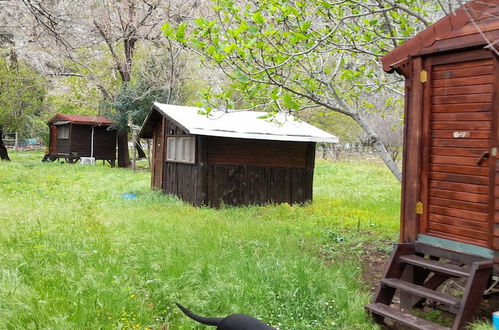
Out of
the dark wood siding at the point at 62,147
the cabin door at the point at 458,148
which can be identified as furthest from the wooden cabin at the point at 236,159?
the dark wood siding at the point at 62,147

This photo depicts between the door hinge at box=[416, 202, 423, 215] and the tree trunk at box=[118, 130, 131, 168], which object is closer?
the door hinge at box=[416, 202, 423, 215]

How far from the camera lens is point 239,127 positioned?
1445 centimetres

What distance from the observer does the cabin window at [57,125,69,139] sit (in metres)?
32.7

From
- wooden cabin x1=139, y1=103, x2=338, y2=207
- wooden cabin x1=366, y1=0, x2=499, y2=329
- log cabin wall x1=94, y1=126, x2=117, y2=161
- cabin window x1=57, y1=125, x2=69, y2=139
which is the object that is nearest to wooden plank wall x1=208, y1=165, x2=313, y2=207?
wooden cabin x1=139, y1=103, x2=338, y2=207

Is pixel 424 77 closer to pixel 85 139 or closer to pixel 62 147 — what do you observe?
pixel 85 139

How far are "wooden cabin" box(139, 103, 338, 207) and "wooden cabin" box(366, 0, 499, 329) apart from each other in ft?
26.5

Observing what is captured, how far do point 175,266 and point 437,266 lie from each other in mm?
3189

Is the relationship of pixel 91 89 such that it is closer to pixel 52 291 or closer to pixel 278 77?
pixel 278 77

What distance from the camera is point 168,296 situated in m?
5.55

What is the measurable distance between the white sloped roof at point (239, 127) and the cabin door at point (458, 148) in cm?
738

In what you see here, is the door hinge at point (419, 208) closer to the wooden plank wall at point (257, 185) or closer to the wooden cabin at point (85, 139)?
the wooden plank wall at point (257, 185)

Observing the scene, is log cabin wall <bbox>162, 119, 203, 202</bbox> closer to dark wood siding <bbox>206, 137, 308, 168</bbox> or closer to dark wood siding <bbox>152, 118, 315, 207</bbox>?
dark wood siding <bbox>152, 118, 315, 207</bbox>

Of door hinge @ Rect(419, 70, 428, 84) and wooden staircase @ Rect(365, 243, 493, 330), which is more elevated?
door hinge @ Rect(419, 70, 428, 84)

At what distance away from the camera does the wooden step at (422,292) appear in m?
4.98
